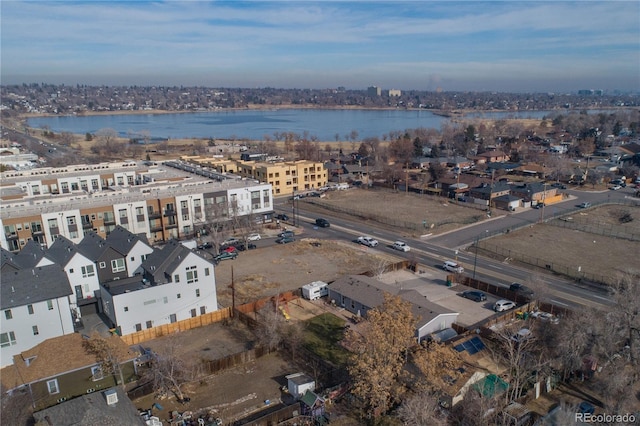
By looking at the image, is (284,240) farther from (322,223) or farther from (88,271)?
(88,271)

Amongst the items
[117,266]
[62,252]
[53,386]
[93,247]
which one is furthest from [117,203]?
[53,386]

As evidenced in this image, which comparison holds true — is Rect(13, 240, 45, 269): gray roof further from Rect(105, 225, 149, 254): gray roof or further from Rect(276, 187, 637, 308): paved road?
Rect(276, 187, 637, 308): paved road

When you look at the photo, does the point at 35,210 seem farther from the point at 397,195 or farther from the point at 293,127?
the point at 293,127

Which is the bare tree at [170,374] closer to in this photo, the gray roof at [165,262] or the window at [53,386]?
the window at [53,386]

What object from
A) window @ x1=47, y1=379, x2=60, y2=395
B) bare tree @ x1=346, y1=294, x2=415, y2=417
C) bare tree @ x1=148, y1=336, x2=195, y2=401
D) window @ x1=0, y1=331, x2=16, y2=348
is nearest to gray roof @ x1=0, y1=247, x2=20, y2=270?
window @ x1=0, y1=331, x2=16, y2=348

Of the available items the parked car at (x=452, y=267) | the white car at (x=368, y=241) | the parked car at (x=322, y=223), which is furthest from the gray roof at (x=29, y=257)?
the parked car at (x=452, y=267)
